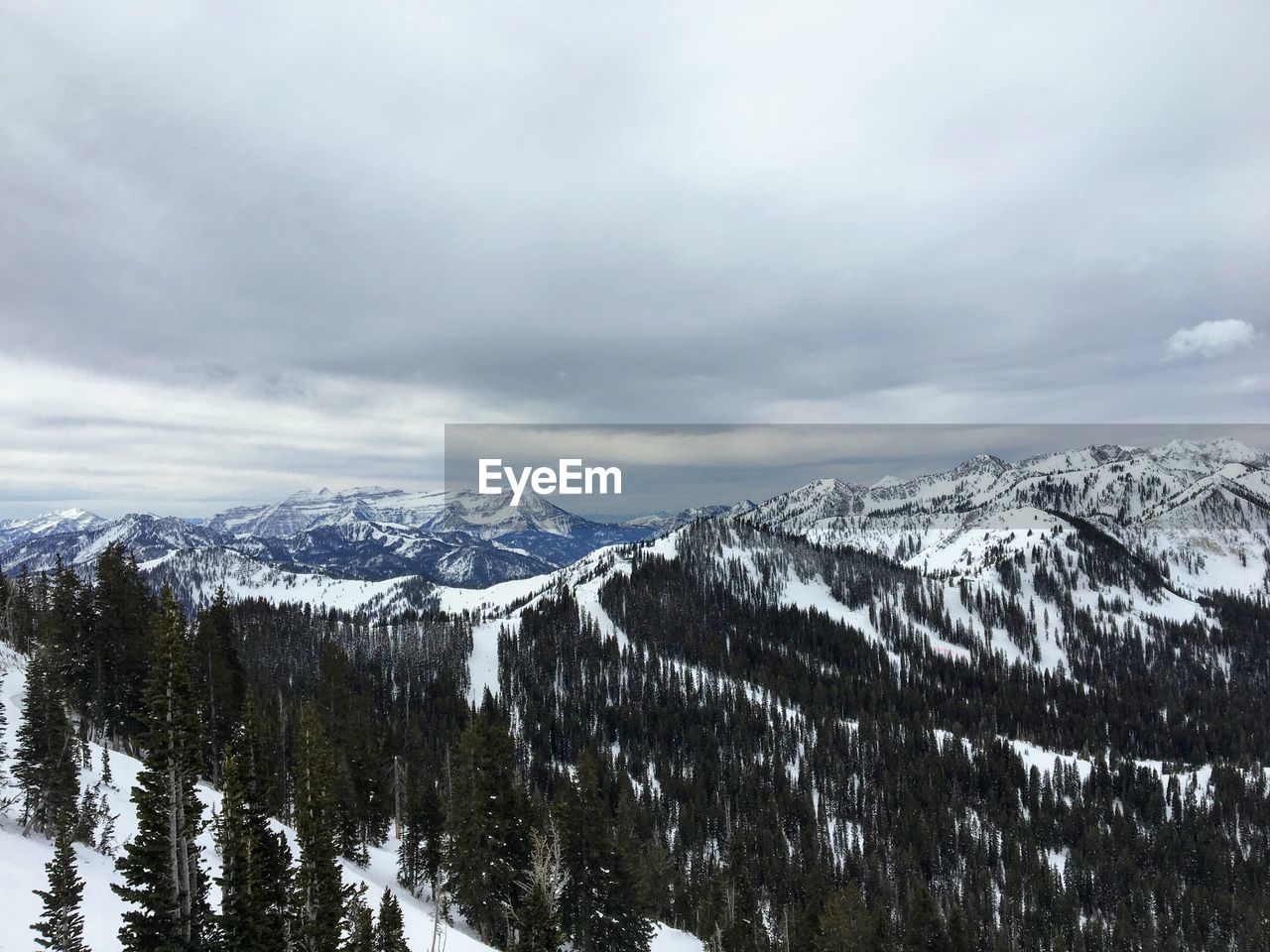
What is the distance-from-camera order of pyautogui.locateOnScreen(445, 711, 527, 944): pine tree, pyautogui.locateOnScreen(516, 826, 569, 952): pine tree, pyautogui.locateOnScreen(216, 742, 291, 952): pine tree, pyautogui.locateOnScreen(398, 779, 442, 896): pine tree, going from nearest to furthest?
pyautogui.locateOnScreen(216, 742, 291, 952): pine tree
pyautogui.locateOnScreen(516, 826, 569, 952): pine tree
pyautogui.locateOnScreen(445, 711, 527, 944): pine tree
pyautogui.locateOnScreen(398, 779, 442, 896): pine tree

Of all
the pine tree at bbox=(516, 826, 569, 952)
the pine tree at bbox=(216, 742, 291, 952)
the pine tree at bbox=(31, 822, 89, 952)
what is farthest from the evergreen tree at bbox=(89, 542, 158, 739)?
the pine tree at bbox=(516, 826, 569, 952)

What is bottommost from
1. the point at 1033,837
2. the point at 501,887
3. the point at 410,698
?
the point at 1033,837

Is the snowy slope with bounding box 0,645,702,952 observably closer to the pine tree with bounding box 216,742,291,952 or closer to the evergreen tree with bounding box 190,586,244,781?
the pine tree with bounding box 216,742,291,952

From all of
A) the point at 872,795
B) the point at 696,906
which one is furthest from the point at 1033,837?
the point at 696,906

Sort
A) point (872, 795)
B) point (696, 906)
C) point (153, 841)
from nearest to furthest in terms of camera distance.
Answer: point (153, 841)
point (696, 906)
point (872, 795)

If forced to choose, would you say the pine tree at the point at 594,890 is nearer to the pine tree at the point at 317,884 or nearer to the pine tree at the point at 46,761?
the pine tree at the point at 317,884

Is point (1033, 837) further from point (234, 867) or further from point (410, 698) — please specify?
point (234, 867)

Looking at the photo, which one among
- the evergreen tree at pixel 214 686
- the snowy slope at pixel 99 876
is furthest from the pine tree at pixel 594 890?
the evergreen tree at pixel 214 686
